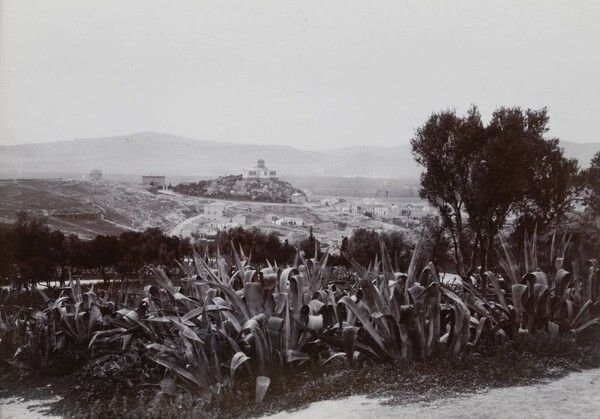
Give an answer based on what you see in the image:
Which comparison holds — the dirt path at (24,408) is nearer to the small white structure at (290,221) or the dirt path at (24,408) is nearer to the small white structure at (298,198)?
the small white structure at (290,221)

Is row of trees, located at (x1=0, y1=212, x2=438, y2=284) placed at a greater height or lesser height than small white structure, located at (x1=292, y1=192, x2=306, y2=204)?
lesser

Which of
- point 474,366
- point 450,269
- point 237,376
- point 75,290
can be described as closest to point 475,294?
point 474,366

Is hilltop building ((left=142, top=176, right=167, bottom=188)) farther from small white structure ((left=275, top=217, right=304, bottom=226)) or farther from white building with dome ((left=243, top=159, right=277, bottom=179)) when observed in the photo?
small white structure ((left=275, top=217, right=304, bottom=226))

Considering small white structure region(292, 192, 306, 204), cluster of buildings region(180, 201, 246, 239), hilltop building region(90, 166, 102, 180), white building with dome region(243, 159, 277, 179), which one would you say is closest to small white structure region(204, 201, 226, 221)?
cluster of buildings region(180, 201, 246, 239)

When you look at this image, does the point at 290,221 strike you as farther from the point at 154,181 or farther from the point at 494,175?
the point at 494,175

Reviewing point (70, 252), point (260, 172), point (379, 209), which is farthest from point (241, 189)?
point (70, 252)
